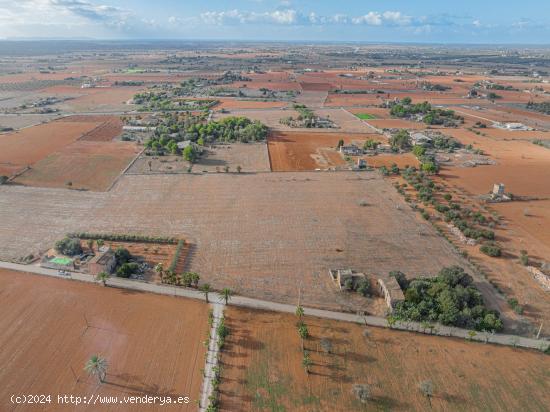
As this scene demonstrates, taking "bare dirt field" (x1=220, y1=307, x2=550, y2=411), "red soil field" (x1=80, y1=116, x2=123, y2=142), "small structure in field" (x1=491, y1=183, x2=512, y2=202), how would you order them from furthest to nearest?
"red soil field" (x1=80, y1=116, x2=123, y2=142) → "small structure in field" (x1=491, y1=183, x2=512, y2=202) → "bare dirt field" (x1=220, y1=307, x2=550, y2=411)

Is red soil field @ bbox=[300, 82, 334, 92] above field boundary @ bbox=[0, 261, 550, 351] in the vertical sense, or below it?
above

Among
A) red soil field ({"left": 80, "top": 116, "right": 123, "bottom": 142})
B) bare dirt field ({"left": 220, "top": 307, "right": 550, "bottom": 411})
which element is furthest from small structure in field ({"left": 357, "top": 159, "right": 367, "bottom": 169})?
red soil field ({"left": 80, "top": 116, "right": 123, "bottom": 142})

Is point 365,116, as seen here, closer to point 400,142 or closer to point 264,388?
point 400,142

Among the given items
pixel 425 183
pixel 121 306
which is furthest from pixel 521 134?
pixel 121 306

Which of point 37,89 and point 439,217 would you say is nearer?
point 439,217

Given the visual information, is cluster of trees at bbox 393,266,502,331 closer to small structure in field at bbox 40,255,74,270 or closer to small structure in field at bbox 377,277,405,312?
small structure in field at bbox 377,277,405,312

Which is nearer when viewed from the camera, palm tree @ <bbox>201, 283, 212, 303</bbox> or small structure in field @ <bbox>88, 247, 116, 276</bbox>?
palm tree @ <bbox>201, 283, 212, 303</bbox>

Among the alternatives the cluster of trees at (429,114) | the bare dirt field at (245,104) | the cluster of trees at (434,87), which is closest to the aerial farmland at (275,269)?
the cluster of trees at (429,114)

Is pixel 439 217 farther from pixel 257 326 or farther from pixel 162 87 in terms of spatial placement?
pixel 162 87
